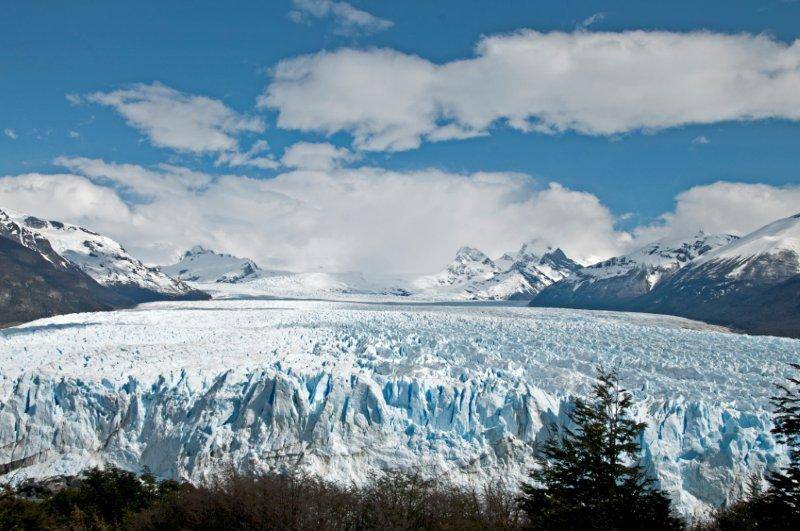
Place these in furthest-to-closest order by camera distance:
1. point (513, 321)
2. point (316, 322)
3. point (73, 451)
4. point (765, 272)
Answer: point (765, 272) < point (513, 321) < point (316, 322) < point (73, 451)

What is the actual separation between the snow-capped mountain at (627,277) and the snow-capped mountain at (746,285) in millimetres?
11899

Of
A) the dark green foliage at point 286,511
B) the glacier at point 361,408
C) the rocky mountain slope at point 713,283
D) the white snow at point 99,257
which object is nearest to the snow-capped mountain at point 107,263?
the white snow at point 99,257

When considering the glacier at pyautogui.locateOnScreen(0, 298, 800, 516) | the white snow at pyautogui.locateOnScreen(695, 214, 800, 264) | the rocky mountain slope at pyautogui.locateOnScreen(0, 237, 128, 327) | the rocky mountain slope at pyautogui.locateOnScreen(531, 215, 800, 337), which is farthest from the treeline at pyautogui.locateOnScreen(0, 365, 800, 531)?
the white snow at pyautogui.locateOnScreen(695, 214, 800, 264)

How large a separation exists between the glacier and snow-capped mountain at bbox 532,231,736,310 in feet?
418

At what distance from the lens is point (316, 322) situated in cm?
4559

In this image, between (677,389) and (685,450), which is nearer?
(685,450)

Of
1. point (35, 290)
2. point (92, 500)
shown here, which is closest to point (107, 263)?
point (35, 290)

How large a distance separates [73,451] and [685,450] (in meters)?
27.5

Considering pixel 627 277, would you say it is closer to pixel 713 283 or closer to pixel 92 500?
pixel 713 283

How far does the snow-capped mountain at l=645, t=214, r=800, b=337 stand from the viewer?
10474 centimetres

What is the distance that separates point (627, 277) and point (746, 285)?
160 ft

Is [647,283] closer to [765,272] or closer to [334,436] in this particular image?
[765,272]

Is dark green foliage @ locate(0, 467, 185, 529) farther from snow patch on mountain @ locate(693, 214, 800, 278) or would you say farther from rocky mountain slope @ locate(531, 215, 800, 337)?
snow patch on mountain @ locate(693, 214, 800, 278)

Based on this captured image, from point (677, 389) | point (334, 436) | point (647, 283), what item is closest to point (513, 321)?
point (677, 389)
